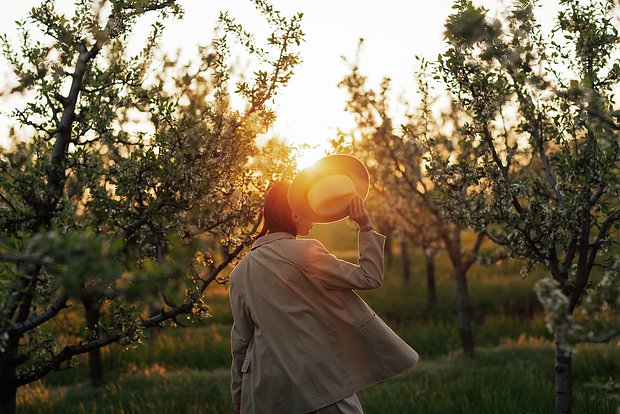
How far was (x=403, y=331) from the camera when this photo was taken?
44.0 feet

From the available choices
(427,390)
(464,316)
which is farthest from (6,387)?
(464,316)

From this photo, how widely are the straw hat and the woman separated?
9 cm

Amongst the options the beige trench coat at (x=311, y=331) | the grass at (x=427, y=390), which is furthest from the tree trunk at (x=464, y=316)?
the beige trench coat at (x=311, y=331)

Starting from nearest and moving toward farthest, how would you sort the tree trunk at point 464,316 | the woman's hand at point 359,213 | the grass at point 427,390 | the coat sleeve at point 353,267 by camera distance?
the coat sleeve at point 353,267
the woman's hand at point 359,213
the grass at point 427,390
the tree trunk at point 464,316

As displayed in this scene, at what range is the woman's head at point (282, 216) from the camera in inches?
156

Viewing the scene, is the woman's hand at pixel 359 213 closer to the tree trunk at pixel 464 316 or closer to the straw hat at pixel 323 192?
the straw hat at pixel 323 192

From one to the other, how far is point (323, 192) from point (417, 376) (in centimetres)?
727

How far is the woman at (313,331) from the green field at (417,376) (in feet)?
8.09

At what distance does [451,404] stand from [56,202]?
5.06 metres

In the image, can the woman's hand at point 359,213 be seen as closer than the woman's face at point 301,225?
Yes

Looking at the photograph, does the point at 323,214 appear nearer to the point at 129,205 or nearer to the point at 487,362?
the point at 129,205

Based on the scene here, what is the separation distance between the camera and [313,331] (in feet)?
12.3

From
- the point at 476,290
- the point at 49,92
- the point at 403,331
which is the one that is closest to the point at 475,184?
the point at 49,92

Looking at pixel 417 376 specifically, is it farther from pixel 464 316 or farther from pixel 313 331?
pixel 313 331
